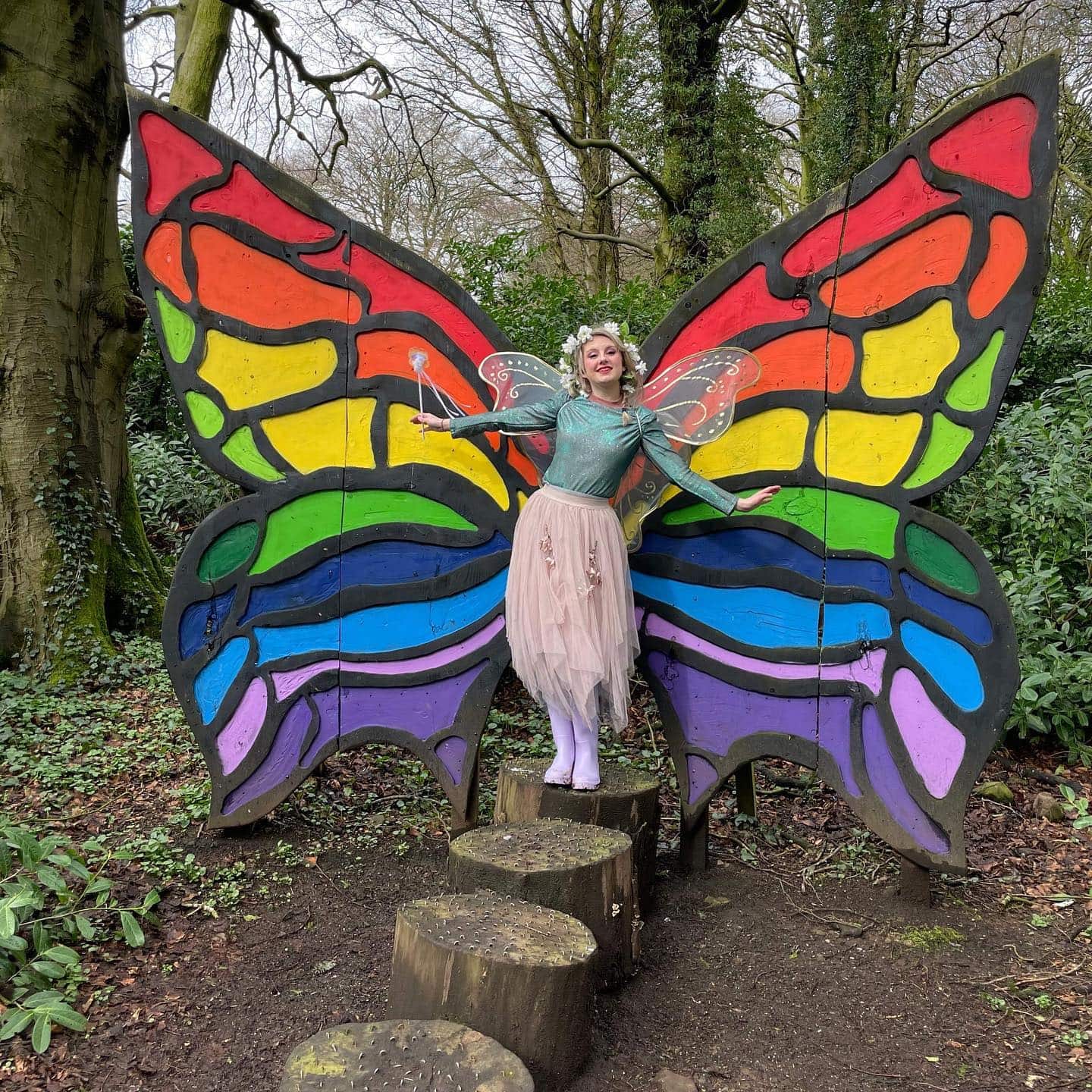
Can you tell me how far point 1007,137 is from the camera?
275 cm

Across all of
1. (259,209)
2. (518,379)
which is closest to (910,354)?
(518,379)

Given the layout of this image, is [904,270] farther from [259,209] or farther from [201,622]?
[201,622]

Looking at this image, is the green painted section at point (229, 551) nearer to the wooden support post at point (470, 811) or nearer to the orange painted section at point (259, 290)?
the orange painted section at point (259, 290)

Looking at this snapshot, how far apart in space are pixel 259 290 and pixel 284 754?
1767 millimetres

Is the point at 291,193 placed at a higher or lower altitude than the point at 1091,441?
higher

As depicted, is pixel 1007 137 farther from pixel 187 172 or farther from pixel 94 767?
pixel 94 767

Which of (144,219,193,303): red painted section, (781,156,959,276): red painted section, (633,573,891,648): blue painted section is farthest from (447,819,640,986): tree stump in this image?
(144,219,193,303): red painted section

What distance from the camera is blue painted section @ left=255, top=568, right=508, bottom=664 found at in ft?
11.6

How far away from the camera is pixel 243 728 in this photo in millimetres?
3605

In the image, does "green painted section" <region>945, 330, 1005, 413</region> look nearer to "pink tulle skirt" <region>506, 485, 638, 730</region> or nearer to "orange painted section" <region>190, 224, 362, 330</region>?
"pink tulle skirt" <region>506, 485, 638, 730</region>

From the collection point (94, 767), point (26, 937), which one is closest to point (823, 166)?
point (94, 767)

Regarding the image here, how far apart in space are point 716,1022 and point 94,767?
3.01 metres

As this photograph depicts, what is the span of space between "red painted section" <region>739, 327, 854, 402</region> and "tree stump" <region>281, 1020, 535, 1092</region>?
7.41 feet

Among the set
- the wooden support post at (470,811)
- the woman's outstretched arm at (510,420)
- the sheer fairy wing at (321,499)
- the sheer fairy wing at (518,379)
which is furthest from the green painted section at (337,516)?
the wooden support post at (470,811)
